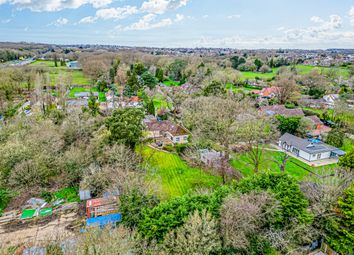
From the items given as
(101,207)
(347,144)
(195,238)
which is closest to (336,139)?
(347,144)

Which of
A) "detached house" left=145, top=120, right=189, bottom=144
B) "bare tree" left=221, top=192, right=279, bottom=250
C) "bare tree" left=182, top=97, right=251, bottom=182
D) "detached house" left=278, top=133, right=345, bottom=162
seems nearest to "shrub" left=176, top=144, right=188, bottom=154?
"bare tree" left=182, top=97, right=251, bottom=182

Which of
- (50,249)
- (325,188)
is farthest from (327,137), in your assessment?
(50,249)

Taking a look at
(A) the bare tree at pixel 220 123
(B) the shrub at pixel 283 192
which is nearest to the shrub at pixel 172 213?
(B) the shrub at pixel 283 192

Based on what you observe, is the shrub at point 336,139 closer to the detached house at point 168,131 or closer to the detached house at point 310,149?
the detached house at point 310,149

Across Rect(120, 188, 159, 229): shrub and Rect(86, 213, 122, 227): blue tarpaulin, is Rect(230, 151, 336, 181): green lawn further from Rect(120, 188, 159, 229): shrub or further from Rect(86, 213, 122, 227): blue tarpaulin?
Rect(86, 213, 122, 227): blue tarpaulin

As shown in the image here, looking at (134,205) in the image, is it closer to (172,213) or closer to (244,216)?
(172,213)
